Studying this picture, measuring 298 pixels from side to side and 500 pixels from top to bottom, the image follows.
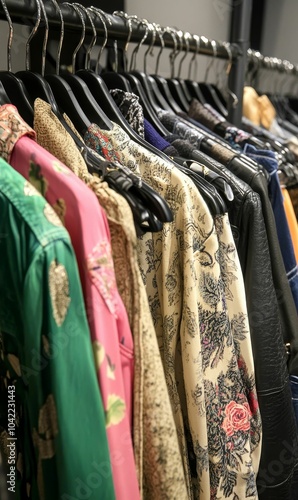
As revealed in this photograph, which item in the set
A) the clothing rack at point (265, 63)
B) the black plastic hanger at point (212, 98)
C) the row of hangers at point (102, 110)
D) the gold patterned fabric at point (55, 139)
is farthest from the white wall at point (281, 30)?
the gold patterned fabric at point (55, 139)

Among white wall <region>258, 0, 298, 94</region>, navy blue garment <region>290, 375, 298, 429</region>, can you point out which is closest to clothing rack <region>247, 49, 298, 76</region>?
white wall <region>258, 0, 298, 94</region>

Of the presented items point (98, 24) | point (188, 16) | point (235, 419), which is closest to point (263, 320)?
point (235, 419)

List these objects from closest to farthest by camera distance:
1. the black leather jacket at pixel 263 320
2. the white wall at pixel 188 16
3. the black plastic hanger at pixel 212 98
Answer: the black leather jacket at pixel 263 320, the black plastic hanger at pixel 212 98, the white wall at pixel 188 16

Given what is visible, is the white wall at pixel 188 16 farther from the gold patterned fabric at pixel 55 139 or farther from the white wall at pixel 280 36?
the gold patterned fabric at pixel 55 139

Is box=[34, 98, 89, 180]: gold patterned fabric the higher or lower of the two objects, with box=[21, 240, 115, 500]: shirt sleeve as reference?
higher

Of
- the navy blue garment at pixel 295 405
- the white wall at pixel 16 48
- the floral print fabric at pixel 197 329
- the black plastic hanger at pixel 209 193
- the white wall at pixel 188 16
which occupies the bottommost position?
the navy blue garment at pixel 295 405

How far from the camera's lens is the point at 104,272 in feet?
1.46

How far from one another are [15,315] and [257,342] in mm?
330

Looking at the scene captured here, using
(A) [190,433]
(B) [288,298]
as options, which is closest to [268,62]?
(B) [288,298]

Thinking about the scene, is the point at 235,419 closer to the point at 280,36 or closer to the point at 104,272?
the point at 104,272

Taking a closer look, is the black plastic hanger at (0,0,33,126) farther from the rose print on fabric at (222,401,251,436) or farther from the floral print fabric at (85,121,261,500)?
the rose print on fabric at (222,401,251,436)

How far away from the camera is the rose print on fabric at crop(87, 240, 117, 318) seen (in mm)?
441

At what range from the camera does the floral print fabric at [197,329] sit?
57 cm

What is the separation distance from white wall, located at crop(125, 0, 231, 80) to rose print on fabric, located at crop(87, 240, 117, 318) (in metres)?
0.81
